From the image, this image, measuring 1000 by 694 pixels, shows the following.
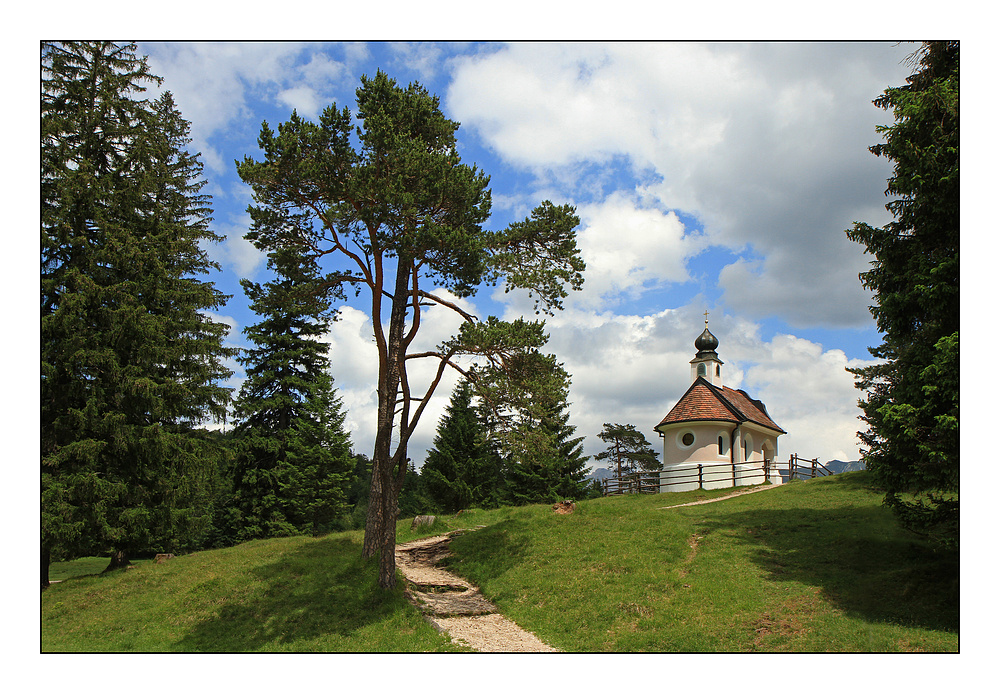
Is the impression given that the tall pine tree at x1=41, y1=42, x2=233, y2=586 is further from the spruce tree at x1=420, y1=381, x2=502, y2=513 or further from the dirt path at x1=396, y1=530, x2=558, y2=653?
the spruce tree at x1=420, y1=381, x2=502, y2=513

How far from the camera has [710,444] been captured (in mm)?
30141

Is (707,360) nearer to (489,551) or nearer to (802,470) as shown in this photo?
(802,470)

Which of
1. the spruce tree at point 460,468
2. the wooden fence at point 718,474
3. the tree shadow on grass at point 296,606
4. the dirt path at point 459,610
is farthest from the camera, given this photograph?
the spruce tree at point 460,468

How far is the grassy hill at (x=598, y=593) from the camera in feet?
34.8

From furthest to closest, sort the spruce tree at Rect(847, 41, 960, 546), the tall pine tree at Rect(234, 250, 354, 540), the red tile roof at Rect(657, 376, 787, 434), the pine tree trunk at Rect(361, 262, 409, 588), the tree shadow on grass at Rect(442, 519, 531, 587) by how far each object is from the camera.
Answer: the red tile roof at Rect(657, 376, 787, 434) < the tall pine tree at Rect(234, 250, 354, 540) < the tree shadow on grass at Rect(442, 519, 531, 587) < the pine tree trunk at Rect(361, 262, 409, 588) < the spruce tree at Rect(847, 41, 960, 546)

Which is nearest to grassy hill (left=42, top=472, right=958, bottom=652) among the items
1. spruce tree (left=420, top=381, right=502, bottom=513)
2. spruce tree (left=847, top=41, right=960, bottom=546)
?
spruce tree (left=847, top=41, right=960, bottom=546)

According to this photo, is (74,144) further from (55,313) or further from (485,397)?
(485,397)

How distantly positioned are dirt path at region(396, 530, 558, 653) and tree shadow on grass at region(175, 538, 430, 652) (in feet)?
2.60

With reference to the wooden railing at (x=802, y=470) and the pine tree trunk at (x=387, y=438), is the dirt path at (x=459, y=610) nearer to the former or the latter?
the pine tree trunk at (x=387, y=438)

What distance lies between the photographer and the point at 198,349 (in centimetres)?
1783

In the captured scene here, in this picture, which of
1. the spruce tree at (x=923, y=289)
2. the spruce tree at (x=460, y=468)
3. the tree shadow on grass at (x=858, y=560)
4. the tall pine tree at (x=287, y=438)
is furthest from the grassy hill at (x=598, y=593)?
the spruce tree at (x=460, y=468)

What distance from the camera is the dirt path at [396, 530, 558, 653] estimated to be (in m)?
11.2

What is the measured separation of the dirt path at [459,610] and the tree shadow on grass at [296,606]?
793 millimetres

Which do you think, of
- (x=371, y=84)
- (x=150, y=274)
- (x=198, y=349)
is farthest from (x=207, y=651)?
(x=371, y=84)
